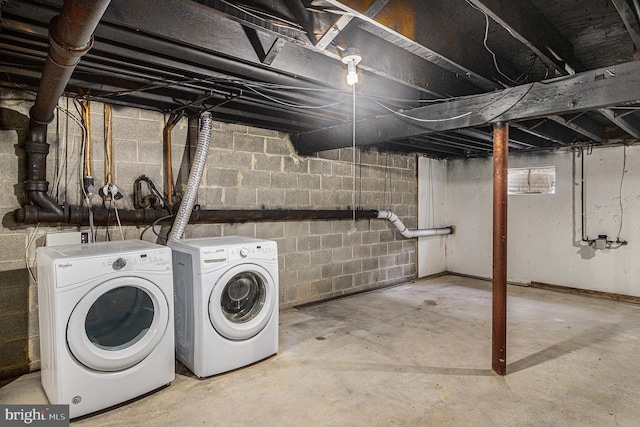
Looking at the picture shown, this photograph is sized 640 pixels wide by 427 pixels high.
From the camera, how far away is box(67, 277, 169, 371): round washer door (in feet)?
6.77

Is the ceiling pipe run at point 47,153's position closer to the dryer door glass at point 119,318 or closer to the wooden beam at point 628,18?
the dryer door glass at point 119,318

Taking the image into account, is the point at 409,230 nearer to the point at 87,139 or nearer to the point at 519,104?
the point at 519,104

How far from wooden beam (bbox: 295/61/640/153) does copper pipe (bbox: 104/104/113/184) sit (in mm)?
2092

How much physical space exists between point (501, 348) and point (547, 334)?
1.15 metres

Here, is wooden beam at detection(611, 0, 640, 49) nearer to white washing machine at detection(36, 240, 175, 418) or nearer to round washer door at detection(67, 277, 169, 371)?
white washing machine at detection(36, 240, 175, 418)

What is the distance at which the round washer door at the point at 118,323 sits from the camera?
2062mm

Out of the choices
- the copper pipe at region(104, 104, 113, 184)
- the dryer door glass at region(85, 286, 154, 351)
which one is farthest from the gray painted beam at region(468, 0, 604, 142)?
the copper pipe at region(104, 104, 113, 184)

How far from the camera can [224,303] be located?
2781 mm

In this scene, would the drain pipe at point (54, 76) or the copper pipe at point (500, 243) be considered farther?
the copper pipe at point (500, 243)

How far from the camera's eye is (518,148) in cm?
525

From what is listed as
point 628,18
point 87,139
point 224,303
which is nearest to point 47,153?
point 87,139

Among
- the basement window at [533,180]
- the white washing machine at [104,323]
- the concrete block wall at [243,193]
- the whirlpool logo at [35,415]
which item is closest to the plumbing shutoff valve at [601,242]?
the basement window at [533,180]

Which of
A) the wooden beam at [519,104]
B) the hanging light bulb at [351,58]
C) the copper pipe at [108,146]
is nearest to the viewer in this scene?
the hanging light bulb at [351,58]

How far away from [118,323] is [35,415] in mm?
625
